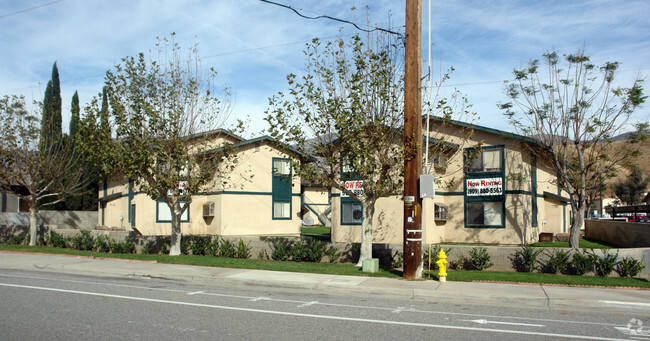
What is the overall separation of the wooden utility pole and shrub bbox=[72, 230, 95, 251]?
1627cm

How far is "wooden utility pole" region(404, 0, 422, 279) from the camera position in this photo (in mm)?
13328

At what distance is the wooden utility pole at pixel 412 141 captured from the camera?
43.7 ft

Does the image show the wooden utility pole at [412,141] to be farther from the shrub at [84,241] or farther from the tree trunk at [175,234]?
the shrub at [84,241]

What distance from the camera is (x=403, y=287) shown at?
12.3 meters

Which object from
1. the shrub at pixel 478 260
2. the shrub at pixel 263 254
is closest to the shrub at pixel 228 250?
the shrub at pixel 263 254

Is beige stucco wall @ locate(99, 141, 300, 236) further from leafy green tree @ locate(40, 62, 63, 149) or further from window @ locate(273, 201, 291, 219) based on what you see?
leafy green tree @ locate(40, 62, 63, 149)

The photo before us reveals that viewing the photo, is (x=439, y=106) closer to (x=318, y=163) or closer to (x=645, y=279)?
(x=318, y=163)

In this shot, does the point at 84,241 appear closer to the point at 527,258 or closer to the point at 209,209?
the point at 209,209

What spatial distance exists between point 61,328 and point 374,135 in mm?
9557

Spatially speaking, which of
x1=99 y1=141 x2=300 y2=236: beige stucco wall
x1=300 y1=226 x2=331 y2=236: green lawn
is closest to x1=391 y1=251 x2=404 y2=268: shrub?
x1=99 y1=141 x2=300 y2=236: beige stucco wall

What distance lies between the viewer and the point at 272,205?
109 feet

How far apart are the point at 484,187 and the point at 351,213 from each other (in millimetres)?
7070

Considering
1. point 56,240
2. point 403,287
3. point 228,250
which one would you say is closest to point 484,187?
point 228,250

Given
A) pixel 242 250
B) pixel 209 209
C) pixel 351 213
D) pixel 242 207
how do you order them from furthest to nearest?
pixel 242 207 → pixel 209 209 → pixel 351 213 → pixel 242 250
